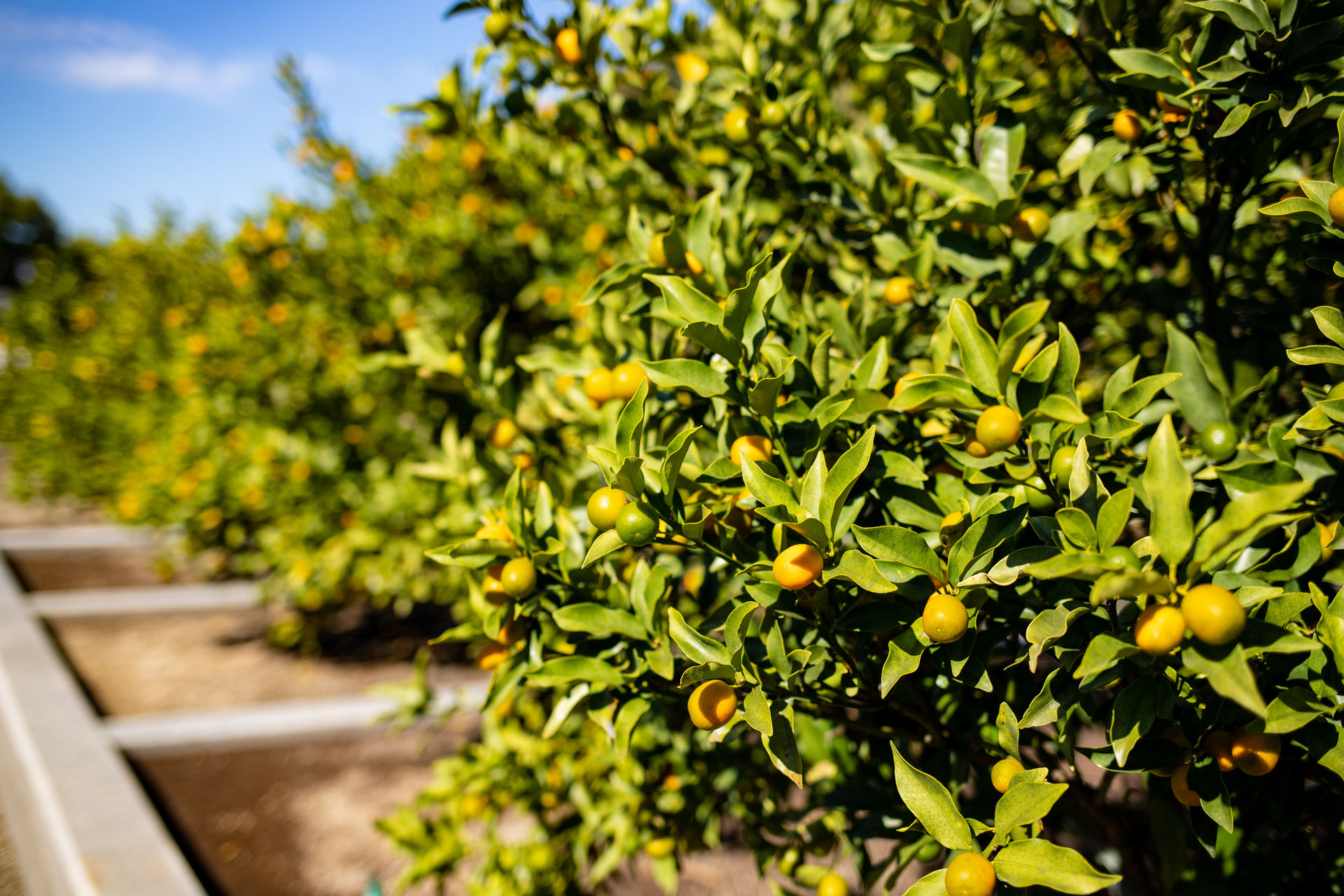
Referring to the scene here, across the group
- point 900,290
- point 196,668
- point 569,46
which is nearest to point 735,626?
point 900,290

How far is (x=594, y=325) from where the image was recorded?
126cm

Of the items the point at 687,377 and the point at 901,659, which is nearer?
the point at 901,659

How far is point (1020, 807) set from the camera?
27.8 inches

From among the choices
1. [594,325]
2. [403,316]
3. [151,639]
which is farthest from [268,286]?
[594,325]

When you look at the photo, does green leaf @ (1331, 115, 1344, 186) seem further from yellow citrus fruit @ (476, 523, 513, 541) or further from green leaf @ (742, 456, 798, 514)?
yellow citrus fruit @ (476, 523, 513, 541)

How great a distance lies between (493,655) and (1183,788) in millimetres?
908

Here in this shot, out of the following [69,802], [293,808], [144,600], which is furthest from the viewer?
[144,600]

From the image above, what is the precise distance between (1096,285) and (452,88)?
1501mm

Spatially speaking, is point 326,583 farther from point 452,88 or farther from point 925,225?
point 925,225

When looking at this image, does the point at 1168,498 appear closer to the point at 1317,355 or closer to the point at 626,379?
the point at 1317,355

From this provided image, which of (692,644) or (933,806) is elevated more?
(692,644)

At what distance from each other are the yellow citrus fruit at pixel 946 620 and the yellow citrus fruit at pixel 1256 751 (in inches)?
12.5

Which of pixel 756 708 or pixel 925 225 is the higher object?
pixel 925 225

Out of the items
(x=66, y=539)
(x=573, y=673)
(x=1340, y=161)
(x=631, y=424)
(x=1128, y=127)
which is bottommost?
(x=66, y=539)
